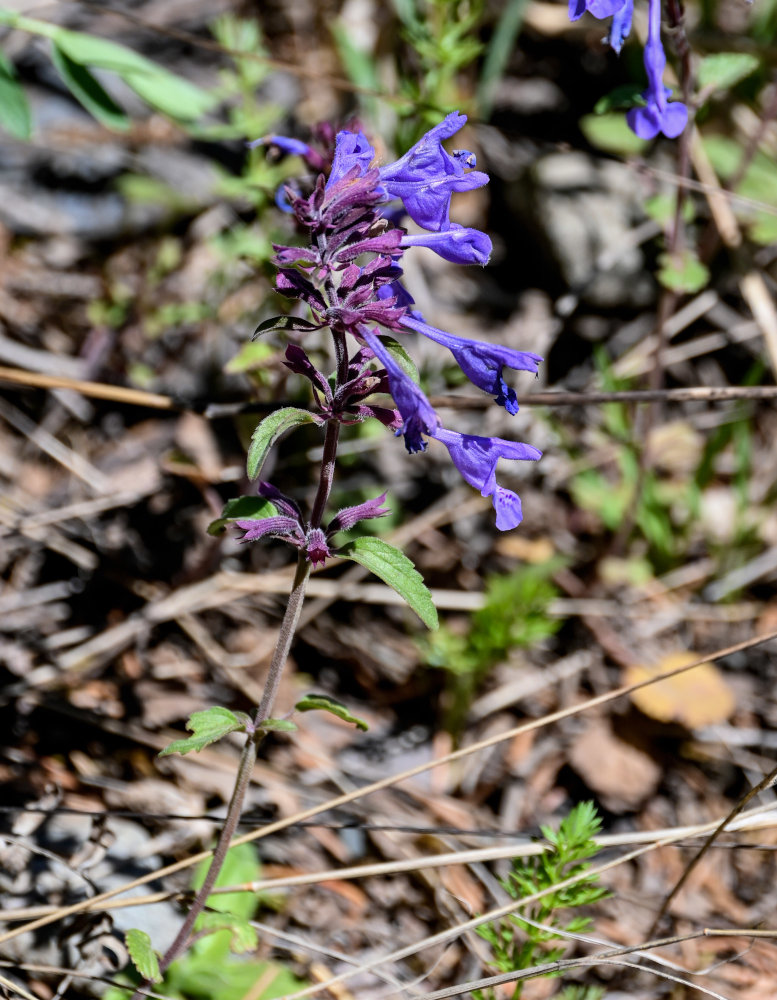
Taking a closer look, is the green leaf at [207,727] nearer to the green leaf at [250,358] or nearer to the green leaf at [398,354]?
the green leaf at [398,354]

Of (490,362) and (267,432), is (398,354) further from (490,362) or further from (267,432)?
(267,432)

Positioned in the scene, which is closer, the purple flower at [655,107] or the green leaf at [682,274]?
the purple flower at [655,107]

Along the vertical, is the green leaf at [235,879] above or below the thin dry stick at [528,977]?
below

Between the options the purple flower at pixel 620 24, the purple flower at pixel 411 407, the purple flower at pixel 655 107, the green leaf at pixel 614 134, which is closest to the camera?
the purple flower at pixel 411 407

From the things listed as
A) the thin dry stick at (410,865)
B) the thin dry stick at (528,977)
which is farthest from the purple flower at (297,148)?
the thin dry stick at (528,977)

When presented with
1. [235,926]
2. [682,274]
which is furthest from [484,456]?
[682,274]

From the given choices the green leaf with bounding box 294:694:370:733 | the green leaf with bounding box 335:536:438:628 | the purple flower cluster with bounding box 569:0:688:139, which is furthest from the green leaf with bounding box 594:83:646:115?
the green leaf with bounding box 294:694:370:733

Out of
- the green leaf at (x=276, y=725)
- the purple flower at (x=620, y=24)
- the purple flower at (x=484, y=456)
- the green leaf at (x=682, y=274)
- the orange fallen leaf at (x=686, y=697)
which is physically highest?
the purple flower at (x=620, y=24)
